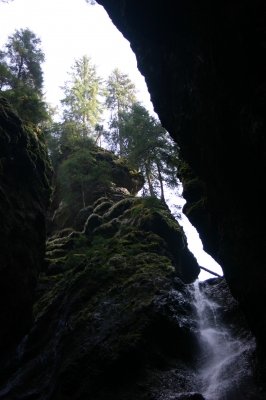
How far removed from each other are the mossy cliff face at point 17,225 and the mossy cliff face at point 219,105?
16.2 ft

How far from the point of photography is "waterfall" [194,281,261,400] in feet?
26.8

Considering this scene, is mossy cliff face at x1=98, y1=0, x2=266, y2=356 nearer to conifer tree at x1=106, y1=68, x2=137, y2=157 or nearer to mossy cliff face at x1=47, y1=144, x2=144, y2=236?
mossy cliff face at x1=47, y1=144, x2=144, y2=236

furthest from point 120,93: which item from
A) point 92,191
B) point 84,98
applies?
point 92,191

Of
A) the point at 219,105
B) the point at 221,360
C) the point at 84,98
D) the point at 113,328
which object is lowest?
the point at 221,360

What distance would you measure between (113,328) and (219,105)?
7663 mm

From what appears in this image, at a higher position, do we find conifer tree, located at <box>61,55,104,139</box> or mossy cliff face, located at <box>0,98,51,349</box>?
conifer tree, located at <box>61,55,104,139</box>

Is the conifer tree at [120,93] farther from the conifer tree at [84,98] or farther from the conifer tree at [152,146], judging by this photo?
the conifer tree at [152,146]

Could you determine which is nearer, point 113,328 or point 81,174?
point 113,328

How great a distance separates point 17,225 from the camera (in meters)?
10.2

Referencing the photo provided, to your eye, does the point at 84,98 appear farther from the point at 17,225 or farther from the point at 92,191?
the point at 17,225

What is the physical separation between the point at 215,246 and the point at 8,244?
720 cm

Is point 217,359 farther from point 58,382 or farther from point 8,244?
point 8,244

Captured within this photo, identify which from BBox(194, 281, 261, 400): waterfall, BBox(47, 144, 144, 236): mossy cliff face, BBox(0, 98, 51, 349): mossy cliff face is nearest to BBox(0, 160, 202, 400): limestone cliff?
BBox(194, 281, 261, 400): waterfall

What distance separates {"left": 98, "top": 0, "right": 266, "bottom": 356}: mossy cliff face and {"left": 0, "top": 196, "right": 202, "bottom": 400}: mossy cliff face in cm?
251
